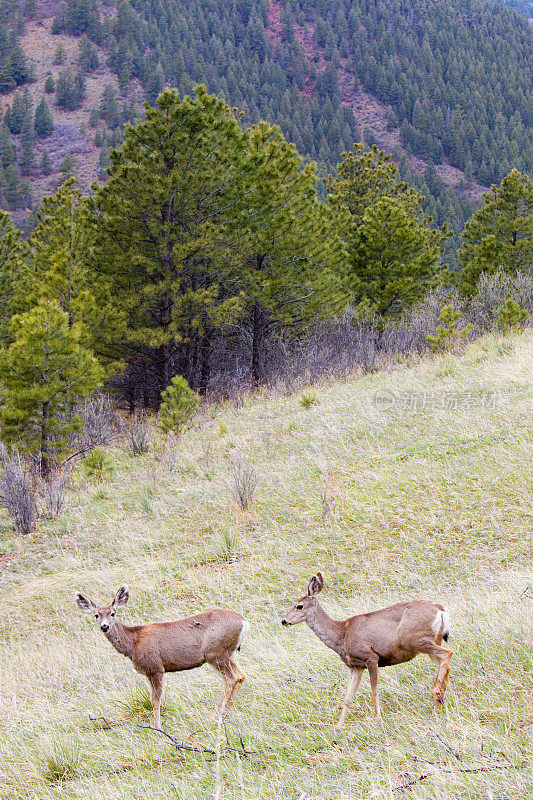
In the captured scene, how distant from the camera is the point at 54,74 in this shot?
109m

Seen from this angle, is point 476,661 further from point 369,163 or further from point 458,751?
point 369,163

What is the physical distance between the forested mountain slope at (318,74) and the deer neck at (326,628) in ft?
231

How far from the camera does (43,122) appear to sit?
86375 millimetres

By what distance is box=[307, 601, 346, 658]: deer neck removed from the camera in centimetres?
322

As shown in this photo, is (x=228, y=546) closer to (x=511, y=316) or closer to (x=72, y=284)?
(x=72, y=284)

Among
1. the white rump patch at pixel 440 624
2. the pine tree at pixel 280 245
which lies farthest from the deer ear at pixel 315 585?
the pine tree at pixel 280 245

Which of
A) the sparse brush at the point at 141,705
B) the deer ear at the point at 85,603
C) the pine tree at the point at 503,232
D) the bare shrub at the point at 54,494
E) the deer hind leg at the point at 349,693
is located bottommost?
the bare shrub at the point at 54,494

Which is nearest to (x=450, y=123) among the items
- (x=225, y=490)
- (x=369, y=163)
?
(x=369, y=163)

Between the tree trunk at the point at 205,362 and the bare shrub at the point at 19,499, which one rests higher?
the tree trunk at the point at 205,362

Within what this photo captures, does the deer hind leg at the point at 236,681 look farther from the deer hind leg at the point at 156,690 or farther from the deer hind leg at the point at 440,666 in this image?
the deer hind leg at the point at 440,666

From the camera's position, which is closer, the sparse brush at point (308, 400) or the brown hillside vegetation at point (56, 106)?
the sparse brush at point (308, 400)

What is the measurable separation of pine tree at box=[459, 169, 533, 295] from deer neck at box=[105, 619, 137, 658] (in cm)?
2232

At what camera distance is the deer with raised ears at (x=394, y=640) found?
2.98 meters

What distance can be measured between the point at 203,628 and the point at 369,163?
26444 millimetres
